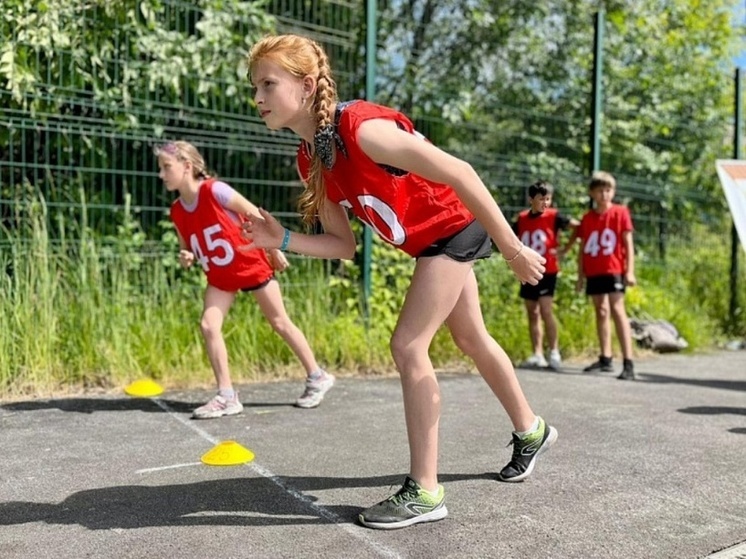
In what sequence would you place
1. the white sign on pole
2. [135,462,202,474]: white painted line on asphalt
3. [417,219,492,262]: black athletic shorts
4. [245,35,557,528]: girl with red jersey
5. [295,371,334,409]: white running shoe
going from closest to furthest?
[245,35,557,528]: girl with red jersey
[417,219,492,262]: black athletic shorts
[135,462,202,474]: white painted line on asphalt
[295,371,334,409]: white running shoe
the white sign on pole

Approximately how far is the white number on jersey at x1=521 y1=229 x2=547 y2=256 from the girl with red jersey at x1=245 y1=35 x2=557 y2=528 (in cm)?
371

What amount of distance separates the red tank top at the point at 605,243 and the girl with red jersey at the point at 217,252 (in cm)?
294

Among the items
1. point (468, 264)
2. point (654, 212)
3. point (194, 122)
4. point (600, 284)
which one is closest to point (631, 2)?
point (654, 212)

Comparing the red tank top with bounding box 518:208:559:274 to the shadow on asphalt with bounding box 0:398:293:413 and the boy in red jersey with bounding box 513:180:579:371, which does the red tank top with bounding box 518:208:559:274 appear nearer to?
the boy in red jersey with bounding box 513:180:579:371

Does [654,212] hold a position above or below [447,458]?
above

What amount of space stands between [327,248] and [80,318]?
2904mm

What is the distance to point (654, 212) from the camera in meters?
9.66

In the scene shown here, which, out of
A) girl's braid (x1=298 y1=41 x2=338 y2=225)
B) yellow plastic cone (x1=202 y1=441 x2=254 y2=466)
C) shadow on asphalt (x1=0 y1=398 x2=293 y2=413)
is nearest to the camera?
girl's braid (x1=298 y1=41 x2=338 y2=225)

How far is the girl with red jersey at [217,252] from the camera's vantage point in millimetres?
4566

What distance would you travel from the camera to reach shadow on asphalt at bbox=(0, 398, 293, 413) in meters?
4.52

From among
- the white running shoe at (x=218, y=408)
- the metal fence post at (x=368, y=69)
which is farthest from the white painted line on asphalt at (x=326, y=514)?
the metal fence post at (x=368, y=69)

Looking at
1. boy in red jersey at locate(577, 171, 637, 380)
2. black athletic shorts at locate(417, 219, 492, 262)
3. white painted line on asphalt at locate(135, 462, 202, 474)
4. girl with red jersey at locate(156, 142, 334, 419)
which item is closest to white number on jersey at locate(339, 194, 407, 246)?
black athletic shorts at locate(417, 219, 492, 262)

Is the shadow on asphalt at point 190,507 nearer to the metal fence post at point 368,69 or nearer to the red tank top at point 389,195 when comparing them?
the red tank top at point 389,195

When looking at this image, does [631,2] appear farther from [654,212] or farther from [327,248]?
[327,248]
